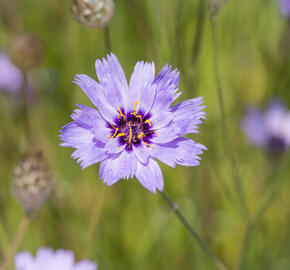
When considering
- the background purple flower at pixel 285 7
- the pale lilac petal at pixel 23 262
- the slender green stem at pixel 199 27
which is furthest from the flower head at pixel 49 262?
the background purple flower at pixel 285 7

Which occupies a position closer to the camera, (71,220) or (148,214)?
(71,220)

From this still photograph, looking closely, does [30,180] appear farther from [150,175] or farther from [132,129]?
[150,175]

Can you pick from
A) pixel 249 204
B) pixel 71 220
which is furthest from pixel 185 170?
pixel 71 220

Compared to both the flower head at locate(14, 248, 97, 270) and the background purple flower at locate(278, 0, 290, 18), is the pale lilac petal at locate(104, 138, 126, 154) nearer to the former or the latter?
the flower head at locate(14, 248, 97, 270)

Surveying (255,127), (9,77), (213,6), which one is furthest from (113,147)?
(9,77)

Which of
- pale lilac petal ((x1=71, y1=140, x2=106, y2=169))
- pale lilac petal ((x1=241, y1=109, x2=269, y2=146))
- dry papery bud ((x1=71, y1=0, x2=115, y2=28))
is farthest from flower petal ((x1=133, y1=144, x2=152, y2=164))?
pale lilac petal ((x1=241, y1=109, x2=269, y2=146))

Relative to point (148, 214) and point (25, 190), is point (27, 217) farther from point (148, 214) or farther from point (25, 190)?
point (148, 214)
